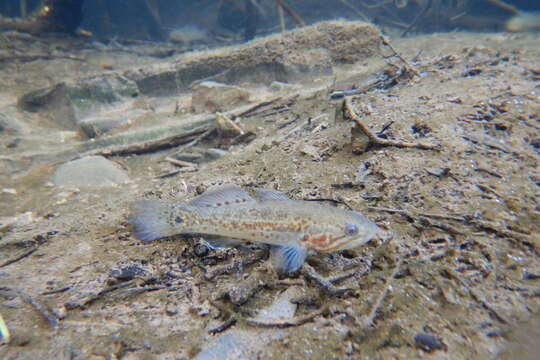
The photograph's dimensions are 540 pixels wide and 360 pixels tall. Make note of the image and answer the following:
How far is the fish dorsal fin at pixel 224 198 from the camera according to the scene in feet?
7.63

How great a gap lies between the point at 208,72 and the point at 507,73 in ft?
26.4

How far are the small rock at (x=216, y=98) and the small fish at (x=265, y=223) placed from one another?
208 inches

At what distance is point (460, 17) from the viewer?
18625 millimetres

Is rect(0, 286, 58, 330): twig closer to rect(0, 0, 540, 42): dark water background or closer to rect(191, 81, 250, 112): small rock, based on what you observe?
rect(191, 81, 250, 112): small rock

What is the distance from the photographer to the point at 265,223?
6.95 feet

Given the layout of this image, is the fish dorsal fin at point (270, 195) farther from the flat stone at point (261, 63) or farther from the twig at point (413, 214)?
the flat stone at point (261, 63)

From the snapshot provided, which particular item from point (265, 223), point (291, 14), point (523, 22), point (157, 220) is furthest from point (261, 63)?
point (523, 22)

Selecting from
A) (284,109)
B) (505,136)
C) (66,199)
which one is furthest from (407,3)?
(66,199)

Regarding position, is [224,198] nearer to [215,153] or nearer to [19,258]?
[19,258]

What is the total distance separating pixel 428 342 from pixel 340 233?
824 millimetres

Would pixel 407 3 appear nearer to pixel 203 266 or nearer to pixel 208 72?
pixel 208 72

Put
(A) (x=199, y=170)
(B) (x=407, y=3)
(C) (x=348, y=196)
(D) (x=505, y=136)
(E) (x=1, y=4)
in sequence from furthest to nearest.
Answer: (E) (x=1, y=4) → (B) (x=407, y=3) → (A) (x=199, y=170) → (D) (x=505, y=136) → (C) (x=348, y=196)

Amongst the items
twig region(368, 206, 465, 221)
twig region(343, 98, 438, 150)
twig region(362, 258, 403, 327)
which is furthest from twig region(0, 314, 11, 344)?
twig region(343, 98, 438, 150)

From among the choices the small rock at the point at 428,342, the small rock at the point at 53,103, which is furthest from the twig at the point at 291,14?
the small rock at the point at 428,342
